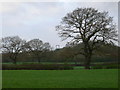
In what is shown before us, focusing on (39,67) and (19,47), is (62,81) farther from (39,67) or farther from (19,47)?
(19,47)

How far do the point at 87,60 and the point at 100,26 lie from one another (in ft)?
21.1

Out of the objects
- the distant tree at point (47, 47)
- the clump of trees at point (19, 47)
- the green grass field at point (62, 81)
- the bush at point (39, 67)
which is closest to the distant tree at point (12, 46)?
the clump of trees at point (19, 47)

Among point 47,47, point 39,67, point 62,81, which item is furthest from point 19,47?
point 62,81

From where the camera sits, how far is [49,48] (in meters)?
66.1

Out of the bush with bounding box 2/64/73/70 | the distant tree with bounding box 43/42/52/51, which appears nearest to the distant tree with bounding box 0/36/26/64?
the distant tree with bounding box 43/42/52/51

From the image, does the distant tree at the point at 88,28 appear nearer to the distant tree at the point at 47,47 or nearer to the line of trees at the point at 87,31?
the line of trees at the point at 87,31

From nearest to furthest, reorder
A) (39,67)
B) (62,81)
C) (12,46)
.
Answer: (62,81) < (39,67) < (12,46)

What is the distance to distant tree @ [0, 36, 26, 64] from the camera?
60172mm

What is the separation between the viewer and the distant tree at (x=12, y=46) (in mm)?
60172

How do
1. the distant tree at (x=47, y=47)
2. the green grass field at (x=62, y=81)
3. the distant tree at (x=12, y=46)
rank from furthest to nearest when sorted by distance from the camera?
1. the distant tree at (x=47, y=47)
2. the distant tree at (x=12, y=46)
3. the green grass field at (x=62, y=81)

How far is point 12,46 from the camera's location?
6094cm

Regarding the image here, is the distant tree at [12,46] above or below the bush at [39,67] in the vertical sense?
above

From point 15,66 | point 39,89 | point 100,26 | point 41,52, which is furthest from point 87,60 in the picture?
point 39,89

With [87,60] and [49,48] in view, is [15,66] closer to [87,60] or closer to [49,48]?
[87,60]
